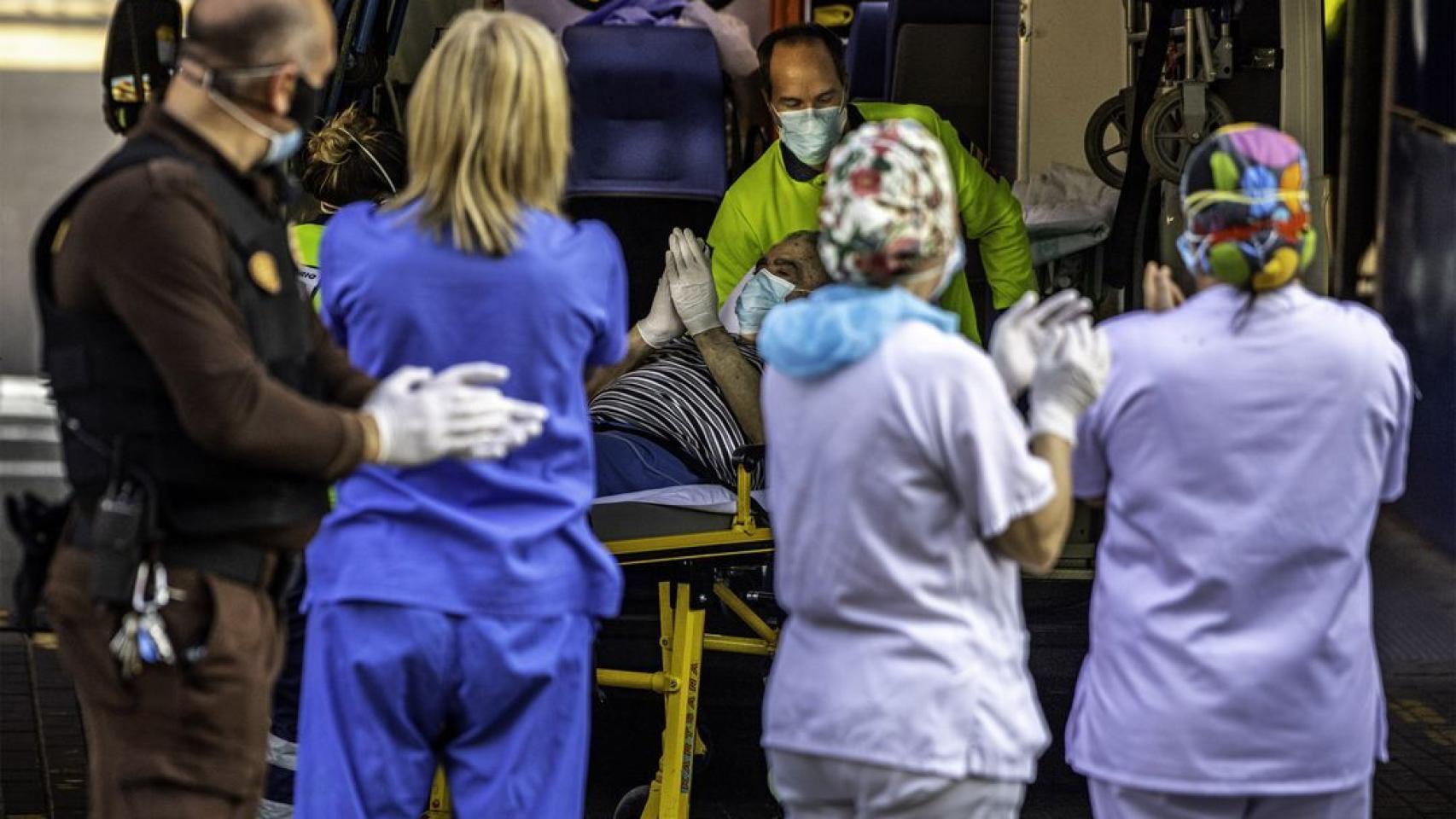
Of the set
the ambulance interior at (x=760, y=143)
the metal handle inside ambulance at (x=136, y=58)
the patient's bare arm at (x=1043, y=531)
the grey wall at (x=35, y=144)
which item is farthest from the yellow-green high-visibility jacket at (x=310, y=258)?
the grey wall at (x=35, y=144)

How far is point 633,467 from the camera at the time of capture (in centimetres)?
558

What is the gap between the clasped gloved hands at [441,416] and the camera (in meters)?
3.26

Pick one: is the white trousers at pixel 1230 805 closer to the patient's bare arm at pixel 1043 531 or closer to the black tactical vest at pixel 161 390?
the patient's bare arm at pixel 1043 531

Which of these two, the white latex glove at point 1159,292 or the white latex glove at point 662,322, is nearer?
the white latex glove at point 1159,292

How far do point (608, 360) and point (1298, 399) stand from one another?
1.11 meters

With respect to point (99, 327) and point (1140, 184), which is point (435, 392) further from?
point (1140, 184)

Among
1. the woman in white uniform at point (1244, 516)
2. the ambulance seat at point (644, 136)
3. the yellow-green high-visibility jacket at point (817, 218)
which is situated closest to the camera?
the woman in white uniform at point (1244, 516)

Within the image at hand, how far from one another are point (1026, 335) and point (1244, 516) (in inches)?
17.9

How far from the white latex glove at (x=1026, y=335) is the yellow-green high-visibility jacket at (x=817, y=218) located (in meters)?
2.50

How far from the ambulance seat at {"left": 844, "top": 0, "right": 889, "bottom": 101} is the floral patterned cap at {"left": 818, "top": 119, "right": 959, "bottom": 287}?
7.68 metres

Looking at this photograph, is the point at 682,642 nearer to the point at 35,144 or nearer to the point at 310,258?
the point at 310,258

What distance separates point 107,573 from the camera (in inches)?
121

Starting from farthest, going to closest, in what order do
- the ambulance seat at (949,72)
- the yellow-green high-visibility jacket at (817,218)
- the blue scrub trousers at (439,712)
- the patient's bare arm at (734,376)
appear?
the ambulance seat at (949,72) → the yellow-green high-visibility jacket at (817,218) → the patient's bare arm at (734,376) → the blue scrub trousers at (439,712)

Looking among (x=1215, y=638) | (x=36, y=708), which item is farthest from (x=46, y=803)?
(x=1215, y=638)
